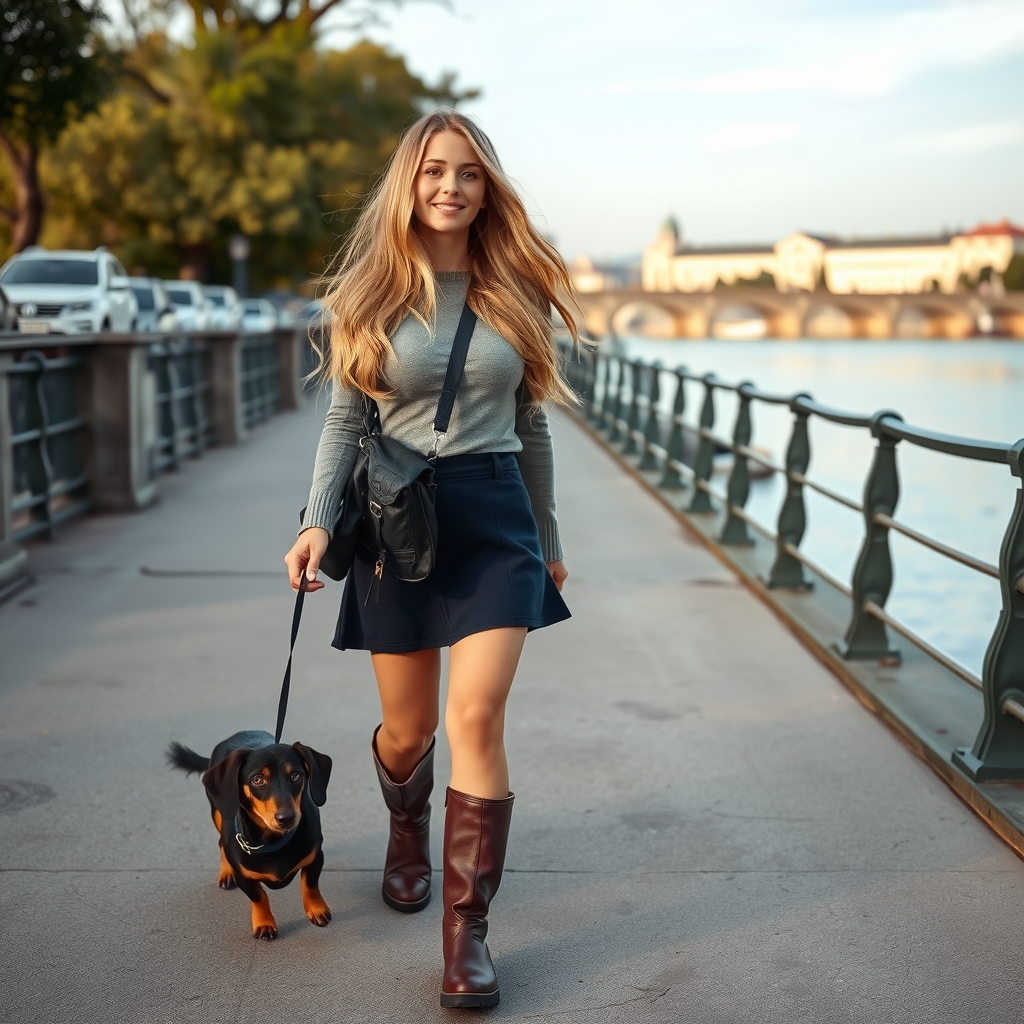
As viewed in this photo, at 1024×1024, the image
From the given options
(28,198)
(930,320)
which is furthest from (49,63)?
(930,320)

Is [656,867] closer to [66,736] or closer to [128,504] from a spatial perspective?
[66,736]

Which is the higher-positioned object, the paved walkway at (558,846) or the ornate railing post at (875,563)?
the ornate railing post at (875,563)

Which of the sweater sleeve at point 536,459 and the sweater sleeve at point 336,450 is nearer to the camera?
the sweater sleeve at point 336,450

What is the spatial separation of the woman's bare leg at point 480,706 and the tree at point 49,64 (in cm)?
1926

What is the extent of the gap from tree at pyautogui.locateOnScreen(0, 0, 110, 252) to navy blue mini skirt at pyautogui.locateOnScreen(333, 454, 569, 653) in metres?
19.0

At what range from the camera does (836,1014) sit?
107 inches

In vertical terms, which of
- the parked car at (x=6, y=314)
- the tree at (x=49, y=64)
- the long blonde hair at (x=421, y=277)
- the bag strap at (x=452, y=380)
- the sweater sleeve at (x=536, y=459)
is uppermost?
the tree at (x=49, y=64)

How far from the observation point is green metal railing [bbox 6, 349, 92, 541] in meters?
7.71

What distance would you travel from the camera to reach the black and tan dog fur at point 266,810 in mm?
2773

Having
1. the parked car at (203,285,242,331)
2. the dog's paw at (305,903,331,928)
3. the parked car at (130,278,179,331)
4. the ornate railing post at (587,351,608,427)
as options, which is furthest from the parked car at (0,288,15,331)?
the dog's paw at (305,903,331,928)

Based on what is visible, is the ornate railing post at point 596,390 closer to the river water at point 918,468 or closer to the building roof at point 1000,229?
the river water at point 918,468

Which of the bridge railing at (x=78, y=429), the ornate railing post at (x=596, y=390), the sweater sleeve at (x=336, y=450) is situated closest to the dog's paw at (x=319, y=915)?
the sweater sleeve at (x=336, y=450)

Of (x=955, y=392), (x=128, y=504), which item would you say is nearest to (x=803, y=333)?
(x=955, y=392)

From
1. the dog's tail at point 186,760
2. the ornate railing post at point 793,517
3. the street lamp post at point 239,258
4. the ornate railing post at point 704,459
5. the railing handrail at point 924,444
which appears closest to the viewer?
the dog's tail at point 186,760
